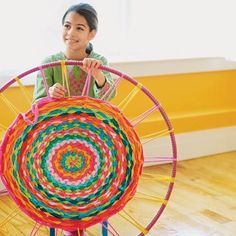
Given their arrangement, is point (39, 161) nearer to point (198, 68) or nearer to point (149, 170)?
point (149, 170)

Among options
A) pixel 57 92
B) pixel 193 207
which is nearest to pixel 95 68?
pixel 57 92

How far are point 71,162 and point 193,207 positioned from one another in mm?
861

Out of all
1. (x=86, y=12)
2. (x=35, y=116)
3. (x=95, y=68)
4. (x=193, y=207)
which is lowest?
(x=193, y=207)

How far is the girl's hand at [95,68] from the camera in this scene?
4.72ft

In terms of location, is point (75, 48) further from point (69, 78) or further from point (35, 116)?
point (35, 116)

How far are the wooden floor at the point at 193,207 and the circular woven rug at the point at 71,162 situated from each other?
20.0 inches

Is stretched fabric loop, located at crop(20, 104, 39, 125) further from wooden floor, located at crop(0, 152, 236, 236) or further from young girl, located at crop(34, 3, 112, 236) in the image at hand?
wooden floor, located at crop(0, 152, 236, 236)

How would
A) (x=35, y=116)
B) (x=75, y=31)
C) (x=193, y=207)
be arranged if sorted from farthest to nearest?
(x=193, y=207) < (x=75, y=31) < (x=35, y=116)

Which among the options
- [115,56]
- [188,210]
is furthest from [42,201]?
[115,56]

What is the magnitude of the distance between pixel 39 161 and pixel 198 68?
162 cm

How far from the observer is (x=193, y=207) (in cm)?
217

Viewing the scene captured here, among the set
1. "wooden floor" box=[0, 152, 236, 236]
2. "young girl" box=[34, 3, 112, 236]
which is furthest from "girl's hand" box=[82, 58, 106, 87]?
"wooden floor" box=[0, 152, 236, 236]

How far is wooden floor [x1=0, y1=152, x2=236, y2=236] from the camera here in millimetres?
1929

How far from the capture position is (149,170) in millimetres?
2641
